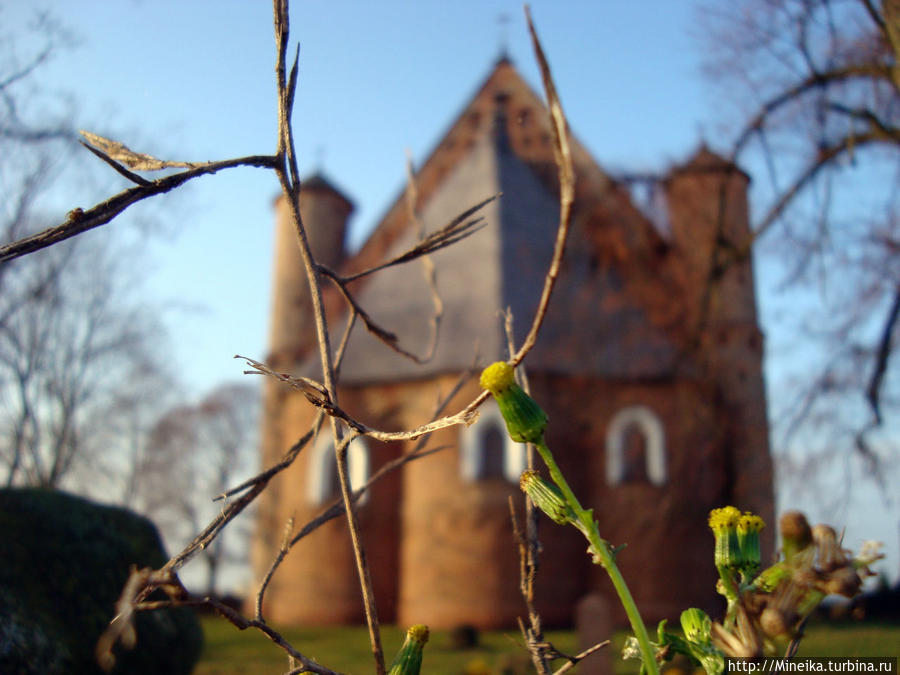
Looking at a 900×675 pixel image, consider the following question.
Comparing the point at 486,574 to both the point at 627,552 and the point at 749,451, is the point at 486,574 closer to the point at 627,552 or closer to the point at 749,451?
the point at 627,552

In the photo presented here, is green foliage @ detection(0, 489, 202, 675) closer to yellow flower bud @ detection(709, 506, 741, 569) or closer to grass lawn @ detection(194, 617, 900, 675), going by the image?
yellow flower bud @ detection(709, 506, 741, 569)

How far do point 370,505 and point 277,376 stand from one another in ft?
50.3

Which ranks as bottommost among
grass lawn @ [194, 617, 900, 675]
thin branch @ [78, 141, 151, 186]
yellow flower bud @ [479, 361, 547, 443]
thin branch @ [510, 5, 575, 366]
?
grass lawn @ [194, 617, 900, 675]

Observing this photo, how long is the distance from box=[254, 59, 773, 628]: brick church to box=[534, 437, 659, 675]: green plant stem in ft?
33.3

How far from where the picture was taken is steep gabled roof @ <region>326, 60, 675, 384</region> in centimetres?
1373

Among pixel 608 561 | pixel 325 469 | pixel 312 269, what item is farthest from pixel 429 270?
pixel 325 469

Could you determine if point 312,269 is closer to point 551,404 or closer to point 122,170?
point 122,170

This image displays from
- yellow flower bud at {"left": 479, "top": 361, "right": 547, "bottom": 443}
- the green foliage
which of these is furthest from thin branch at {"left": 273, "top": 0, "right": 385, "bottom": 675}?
the green foliage

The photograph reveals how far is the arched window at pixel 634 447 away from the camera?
574 inches

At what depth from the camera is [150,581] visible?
3.37 ft

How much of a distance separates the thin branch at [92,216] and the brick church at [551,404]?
1008 cm

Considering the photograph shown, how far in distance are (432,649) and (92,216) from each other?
38.6 feet

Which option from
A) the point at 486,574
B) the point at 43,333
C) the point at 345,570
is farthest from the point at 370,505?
the point at 43,333

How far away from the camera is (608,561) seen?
3.44ft
